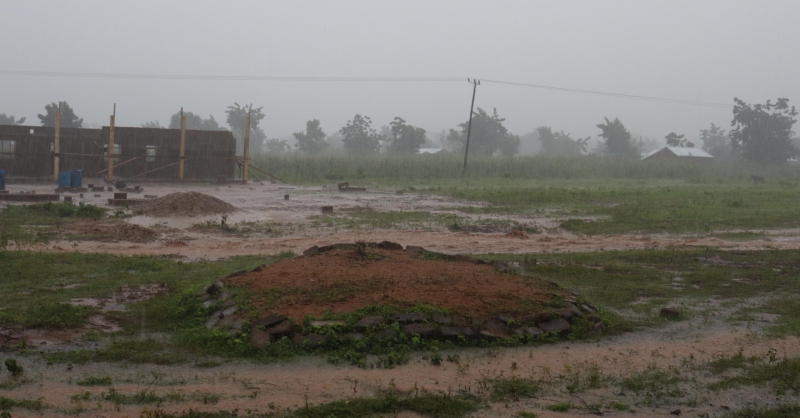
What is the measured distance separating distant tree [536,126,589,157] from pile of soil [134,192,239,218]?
85.4 meters

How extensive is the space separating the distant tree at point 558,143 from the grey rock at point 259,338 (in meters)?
97.5

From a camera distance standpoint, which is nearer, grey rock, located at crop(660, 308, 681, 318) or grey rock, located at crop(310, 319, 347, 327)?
grey rock, located at crop(310, 319, 347, 327)

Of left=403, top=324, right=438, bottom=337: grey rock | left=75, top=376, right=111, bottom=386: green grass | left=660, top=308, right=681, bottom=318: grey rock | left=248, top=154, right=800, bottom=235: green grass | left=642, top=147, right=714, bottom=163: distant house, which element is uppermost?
left=642, top=147, right=714, bottom=163: distant house

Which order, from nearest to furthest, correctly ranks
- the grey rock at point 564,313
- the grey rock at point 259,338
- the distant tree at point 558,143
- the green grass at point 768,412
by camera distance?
1. the green grass at point 768,412
2. the grey rock at point 259,338
3. the grey rock at point 564,313
4. the distant tree at point 558,143

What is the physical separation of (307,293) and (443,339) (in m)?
1.83

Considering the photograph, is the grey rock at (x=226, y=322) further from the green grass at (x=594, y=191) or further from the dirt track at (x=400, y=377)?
the green grass at (x=594, y=191)

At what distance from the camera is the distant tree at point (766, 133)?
6806 cm

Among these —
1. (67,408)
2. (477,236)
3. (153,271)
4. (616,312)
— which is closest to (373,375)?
(67,408)

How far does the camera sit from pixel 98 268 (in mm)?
11031

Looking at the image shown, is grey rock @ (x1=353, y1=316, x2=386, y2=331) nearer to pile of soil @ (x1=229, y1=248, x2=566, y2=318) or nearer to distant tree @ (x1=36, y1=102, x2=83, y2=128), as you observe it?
pile of soil @ (x1=229, y1=248, x2=566, y2=318)

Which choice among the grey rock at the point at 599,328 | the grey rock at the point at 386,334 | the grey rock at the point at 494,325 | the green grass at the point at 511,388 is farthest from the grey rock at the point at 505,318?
the green grass at the point at 511,388

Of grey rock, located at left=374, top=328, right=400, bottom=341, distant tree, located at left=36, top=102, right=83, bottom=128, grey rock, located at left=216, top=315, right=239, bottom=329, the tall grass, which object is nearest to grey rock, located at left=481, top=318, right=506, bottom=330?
grey rock, located at left=374, top=328, right=400, bottom=341

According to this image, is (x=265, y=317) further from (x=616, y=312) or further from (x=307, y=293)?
(x=616, y=312)

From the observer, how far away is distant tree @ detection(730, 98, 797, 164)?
68.1 m
